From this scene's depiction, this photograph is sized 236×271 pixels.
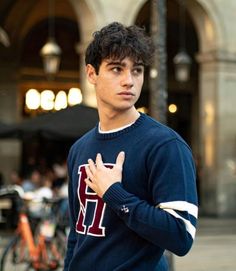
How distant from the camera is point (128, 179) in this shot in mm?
2934

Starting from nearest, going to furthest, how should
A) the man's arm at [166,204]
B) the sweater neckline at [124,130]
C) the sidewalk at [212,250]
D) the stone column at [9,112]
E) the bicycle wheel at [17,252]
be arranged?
the man's arm at [166,204]
the sweater neckline at [124,130]
the bicycle wheel at [17,252]
the sidewalk at [212,250]
the stone column at [9,112]

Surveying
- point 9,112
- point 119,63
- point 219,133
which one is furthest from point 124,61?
point 9,112

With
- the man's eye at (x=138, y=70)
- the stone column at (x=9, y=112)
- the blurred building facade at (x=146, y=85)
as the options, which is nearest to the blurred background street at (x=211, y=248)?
the blurred building facade at (x=146, y=85)

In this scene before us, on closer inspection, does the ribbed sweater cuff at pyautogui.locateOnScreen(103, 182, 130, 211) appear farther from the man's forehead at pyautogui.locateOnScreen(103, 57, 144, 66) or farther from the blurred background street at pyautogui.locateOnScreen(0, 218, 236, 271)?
the blurred background street at pyautogui.locateOnScreen(0, 218, 236, 271)

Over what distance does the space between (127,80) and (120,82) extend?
3 centimetres

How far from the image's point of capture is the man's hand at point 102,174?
2.90 metres

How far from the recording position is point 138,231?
2820mm

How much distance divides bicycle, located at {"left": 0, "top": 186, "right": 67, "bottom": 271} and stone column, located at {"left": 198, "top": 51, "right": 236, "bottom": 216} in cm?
1149

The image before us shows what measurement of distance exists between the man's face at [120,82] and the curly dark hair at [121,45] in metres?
0.03

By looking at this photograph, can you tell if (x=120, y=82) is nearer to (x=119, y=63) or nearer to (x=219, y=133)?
(x=119, y=63)

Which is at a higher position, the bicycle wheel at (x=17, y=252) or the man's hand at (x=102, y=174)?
the man's hand at (x=102, y=174)

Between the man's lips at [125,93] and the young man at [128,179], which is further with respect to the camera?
the man's lips at [125,93]

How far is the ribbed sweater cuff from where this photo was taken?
9.33 ft

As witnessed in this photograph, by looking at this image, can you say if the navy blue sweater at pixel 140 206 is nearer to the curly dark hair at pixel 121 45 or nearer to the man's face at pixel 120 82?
the man's face at pixel 120 82
